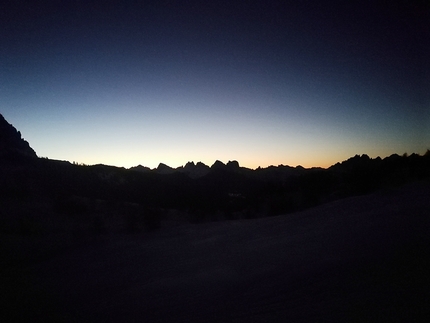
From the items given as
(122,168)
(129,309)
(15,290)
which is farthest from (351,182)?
(122,168)

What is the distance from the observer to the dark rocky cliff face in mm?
45219

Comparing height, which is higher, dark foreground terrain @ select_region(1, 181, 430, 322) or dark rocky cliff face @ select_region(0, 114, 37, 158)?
dark rocky cliff face @ select_region(0, 114, 37, 158)

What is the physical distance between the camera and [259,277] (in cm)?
561

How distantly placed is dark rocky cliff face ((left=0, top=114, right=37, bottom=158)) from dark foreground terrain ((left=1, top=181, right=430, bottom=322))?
43889 mm

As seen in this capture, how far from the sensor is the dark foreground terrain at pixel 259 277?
12.9 ft

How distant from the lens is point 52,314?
5699mm

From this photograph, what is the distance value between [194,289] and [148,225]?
12639 mm

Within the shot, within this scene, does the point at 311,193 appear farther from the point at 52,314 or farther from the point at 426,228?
the point at 52,314

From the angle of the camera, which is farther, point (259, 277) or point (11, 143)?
point (11, 143)

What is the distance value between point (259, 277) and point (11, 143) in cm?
6620

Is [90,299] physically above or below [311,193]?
below

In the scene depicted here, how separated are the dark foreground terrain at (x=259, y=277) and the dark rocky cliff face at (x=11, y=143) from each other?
1728 inches

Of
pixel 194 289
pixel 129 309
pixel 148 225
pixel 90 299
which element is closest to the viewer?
pixel 129 309

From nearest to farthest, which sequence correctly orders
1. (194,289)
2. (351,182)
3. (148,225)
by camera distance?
(194,289)
(148,225)
(351,182)
